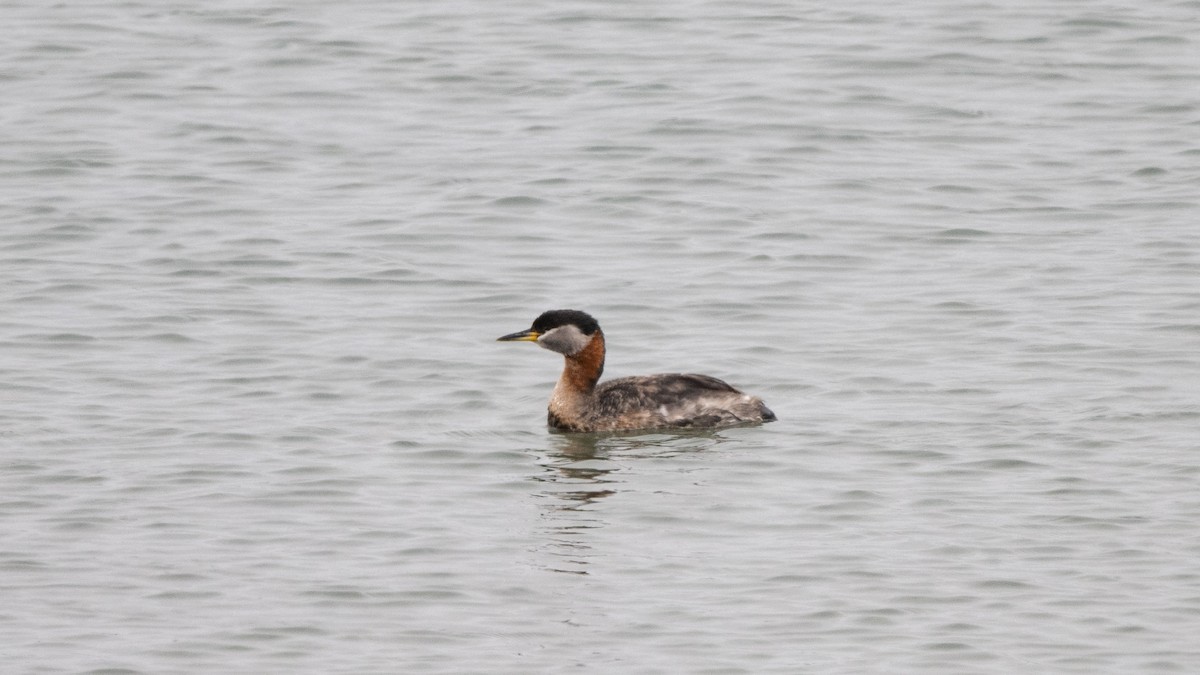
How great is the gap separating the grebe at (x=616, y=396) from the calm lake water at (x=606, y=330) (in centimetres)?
17

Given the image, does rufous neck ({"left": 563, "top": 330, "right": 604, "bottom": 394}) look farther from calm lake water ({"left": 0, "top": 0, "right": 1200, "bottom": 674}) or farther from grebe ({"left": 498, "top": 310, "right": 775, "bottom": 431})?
calm lake water ({"left": 0, "top": 0, "right": 1200, "bottom": 674})

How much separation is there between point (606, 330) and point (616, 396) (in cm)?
201

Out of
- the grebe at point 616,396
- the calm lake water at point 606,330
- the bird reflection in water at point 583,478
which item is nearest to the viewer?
the calm lake water at point 606,330

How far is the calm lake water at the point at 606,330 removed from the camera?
10.5 metres

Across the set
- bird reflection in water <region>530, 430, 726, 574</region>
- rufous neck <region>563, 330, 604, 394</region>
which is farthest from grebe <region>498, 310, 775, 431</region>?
bird reflection in water <region>530, 430, 726, 574</region>

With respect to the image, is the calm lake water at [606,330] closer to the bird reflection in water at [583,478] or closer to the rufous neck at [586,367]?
the bird reflection in water at [583,478]

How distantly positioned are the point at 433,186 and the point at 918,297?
555 cm

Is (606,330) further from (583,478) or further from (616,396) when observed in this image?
(583,478)

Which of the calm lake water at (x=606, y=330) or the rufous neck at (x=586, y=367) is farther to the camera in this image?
the rufous neck at (x=586, y=367)

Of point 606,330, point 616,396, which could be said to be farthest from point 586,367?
point 606,330

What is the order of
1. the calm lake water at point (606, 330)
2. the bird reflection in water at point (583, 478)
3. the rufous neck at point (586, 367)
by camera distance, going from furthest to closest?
the rufous neck at point (586, 367) < the bird reflection in water at point (583, 478) < the calm lake water at point (606, 330)

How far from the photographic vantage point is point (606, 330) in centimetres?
1667

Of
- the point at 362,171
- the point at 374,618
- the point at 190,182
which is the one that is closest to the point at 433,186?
the point at 362,171

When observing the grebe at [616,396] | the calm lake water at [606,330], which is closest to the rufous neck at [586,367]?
the grebe at [616,396]
